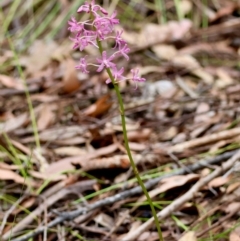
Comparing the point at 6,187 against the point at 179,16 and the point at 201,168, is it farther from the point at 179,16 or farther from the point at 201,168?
the point at 179,16

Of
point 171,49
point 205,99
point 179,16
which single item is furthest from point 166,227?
point 179,16

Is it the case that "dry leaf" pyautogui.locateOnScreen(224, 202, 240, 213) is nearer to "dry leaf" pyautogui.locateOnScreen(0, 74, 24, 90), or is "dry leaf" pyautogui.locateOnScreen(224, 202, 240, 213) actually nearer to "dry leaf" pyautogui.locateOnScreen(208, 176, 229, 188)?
"dry leaf" pyautogui.locateOnScreen(208, 176, 229, 188)

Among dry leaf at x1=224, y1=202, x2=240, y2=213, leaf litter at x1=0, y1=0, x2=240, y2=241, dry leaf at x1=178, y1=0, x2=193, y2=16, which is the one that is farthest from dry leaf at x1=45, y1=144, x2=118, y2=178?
dry leaf at x1=178, y1=0, x2=193, y2=16

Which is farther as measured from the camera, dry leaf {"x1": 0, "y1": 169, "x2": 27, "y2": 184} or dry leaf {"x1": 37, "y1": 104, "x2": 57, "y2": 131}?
dry leaf {"x1": 37, "y1": 104, "x2": 57, "y2": 131}

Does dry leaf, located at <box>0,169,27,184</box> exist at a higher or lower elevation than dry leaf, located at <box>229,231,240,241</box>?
higher

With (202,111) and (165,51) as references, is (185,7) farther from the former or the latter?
(202,111)

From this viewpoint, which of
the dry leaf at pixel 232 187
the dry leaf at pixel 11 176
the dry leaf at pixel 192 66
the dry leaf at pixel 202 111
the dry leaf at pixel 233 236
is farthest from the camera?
the dry leaf at pixel 192 66

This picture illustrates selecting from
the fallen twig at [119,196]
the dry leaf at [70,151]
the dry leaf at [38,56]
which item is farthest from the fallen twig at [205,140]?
the dry leaf at [38,56]

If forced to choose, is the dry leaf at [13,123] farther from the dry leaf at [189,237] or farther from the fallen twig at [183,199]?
the dry leaf at [189,237]
